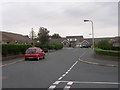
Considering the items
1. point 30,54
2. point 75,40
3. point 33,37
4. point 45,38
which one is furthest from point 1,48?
point 75,40

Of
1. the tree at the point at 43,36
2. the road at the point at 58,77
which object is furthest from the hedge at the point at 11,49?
the tree at the point at 43,36

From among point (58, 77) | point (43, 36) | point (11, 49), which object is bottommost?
point (58, 77)

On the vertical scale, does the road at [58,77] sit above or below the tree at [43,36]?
below

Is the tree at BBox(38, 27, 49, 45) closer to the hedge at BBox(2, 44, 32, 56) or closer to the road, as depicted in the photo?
the hedge at BBox(2, 44, 32, 56)

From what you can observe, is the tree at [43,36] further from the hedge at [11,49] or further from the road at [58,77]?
the road at [58,77]

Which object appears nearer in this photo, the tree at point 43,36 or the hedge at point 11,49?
the hedge at point 11,49

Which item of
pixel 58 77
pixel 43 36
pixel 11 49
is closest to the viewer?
pixel 58 77

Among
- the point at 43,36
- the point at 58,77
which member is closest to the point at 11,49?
the point at 58,77

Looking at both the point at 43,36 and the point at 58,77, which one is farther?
the point at 43,36

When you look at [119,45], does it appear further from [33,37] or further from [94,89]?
[33,37]

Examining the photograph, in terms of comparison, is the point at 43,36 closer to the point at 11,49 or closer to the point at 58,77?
the point at 11,49

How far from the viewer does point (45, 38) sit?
68.8m

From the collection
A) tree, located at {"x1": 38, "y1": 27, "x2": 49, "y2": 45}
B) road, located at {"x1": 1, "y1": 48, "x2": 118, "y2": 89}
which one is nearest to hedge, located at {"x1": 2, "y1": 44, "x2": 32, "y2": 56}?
road, located at {"x1": 1, "y1": 48, "x2": 118, "y2": 89}

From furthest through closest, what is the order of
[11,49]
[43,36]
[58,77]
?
[43,36] → [11,49] → [58,77]
